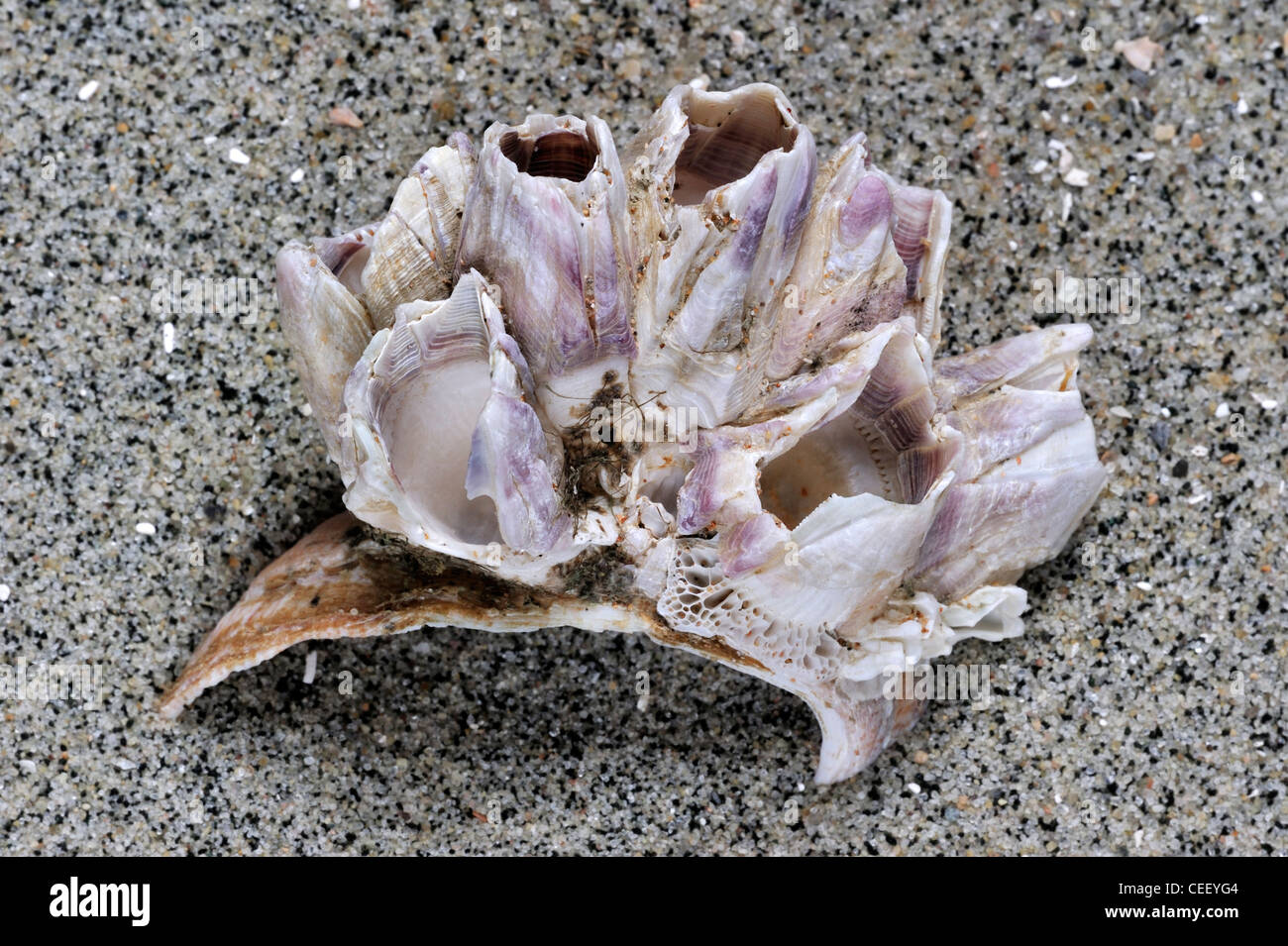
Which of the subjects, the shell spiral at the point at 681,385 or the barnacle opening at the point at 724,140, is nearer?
the shell spiral at the point at 681,385

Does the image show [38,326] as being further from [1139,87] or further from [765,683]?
[1139,87]
